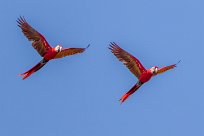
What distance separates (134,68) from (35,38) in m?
5.12

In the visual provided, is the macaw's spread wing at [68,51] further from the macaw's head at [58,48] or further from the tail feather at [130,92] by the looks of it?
the tail feather at [130,92]

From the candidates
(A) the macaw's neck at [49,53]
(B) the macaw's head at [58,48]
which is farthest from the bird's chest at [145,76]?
(A) the macaw's neck at [49,53]

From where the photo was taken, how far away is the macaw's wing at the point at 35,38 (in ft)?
158

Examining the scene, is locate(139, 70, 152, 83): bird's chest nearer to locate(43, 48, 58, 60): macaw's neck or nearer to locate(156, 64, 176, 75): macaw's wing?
locate(156, 64, 176, 75): macaw's wing

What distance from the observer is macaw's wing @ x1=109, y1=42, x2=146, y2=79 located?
48344 millimetres

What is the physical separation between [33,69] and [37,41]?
4.60 ft

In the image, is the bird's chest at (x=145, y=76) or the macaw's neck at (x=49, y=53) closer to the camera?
the bird's chest at (x=145, y=76)

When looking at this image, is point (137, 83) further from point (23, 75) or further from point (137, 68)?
point (23, 75)

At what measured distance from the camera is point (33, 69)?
A: 48469 mm

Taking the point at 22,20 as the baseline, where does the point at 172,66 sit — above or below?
below

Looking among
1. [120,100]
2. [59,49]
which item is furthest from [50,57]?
[120,100]

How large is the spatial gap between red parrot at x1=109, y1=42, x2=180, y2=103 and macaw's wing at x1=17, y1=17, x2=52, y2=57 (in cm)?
328

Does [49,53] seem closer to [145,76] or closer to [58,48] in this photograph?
[58,48]

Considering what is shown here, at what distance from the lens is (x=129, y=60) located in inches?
1909
